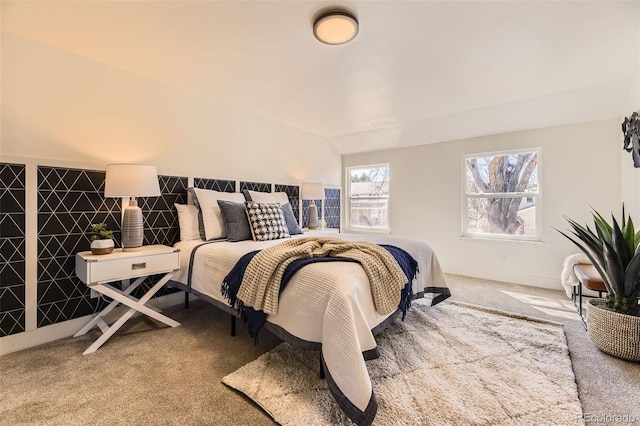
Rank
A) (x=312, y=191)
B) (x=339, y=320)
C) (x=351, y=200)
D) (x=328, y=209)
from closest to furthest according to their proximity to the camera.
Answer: (x=339, y=320)
(x=312, y=191)
(x=328, y=209)
(x=351, y=200)

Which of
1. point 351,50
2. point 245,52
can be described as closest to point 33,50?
point 245,52

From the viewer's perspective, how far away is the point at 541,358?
6.18ft

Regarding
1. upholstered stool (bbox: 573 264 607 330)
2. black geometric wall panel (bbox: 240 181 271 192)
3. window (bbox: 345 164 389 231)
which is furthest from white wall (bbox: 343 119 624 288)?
black geometric wall panel (bbox: 240 181 271 192)

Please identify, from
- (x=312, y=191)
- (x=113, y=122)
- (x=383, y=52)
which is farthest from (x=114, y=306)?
(x=383, y=52)

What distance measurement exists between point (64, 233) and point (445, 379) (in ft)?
9.87

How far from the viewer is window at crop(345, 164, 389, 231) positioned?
501 centimetres

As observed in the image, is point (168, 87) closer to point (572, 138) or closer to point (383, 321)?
point (383, 321)

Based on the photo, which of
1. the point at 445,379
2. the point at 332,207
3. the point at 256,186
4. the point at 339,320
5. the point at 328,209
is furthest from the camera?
the point at 332,207

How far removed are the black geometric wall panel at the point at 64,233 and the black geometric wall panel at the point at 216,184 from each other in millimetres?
863

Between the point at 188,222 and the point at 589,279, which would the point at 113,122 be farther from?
the point at 589,279

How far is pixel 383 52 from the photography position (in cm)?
221

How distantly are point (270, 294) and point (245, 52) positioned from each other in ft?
6.23

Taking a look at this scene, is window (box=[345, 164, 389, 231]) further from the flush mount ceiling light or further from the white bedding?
the white bedding

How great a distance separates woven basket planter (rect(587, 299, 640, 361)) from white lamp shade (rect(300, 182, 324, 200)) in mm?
3131
